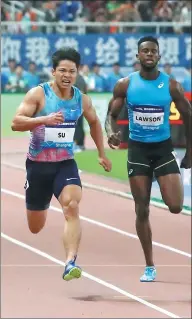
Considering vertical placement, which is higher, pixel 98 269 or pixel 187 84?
pixel 98 269

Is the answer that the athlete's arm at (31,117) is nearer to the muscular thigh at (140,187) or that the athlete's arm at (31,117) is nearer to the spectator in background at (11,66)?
the muscular thigh at (140,187)

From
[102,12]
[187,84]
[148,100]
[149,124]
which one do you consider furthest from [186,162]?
[102,12]

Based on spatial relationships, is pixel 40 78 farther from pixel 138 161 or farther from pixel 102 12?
pixel 138 161

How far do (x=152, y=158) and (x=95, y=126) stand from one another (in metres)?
1.55

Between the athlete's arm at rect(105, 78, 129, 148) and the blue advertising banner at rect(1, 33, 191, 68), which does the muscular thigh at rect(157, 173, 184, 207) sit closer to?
the athlete's arm at rect(105, 78, 129, 148)

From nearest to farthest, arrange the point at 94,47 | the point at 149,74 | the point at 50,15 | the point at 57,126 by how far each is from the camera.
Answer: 1. the point at 57,126
2. the point at 149,74
3. the point at 94,47
4. the point at 50,15

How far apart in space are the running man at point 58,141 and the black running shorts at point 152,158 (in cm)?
89

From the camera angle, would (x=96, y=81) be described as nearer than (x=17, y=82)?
No

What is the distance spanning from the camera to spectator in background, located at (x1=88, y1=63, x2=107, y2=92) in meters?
35.7

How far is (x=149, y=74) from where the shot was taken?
35.3 ft

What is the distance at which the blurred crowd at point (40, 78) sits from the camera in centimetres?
3528

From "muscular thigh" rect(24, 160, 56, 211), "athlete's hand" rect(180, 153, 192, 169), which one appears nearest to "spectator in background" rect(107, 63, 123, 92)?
"muscular thigh" rect(24, 160, 56, 211)

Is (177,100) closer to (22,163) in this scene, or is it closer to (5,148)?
(22,163)

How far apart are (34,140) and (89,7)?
29882mm
